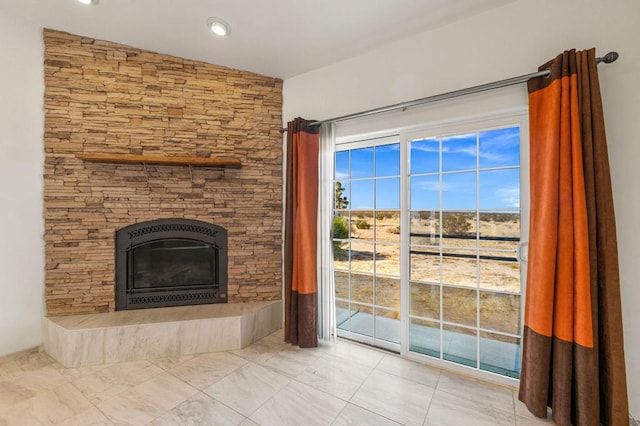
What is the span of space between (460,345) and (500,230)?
948mm

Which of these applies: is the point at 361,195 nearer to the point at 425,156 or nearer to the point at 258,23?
the point at 425,156

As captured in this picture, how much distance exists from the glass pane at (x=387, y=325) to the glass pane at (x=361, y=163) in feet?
4.12

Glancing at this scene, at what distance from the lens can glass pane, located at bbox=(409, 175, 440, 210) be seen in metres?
2.13

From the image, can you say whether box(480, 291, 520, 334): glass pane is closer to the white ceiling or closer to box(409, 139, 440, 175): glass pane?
box(409, 139, 440, 175): glass pane

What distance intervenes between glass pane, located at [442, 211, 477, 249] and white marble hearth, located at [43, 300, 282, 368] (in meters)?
1.81

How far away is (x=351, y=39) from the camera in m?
2.17

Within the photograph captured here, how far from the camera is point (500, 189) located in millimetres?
1918

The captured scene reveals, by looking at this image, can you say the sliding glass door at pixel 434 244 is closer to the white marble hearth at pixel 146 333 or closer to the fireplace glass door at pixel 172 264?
the white marble hearth at pixel 146 333

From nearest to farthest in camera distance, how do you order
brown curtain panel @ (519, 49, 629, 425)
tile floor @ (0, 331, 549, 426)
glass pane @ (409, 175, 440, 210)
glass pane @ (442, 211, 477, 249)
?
brown curtain panel @ (519, 49, 629, 425) → tile floor @ (0, 331, 549, 426) → glass pane @ (442, 211, 477, 249) → glass pane @ (409, 175, 440, 210)

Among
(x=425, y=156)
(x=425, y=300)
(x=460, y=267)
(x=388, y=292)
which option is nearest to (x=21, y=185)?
(x=388, y=292)

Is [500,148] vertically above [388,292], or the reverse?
[500,148]

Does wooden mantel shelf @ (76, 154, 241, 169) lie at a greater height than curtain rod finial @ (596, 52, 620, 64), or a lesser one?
lesser

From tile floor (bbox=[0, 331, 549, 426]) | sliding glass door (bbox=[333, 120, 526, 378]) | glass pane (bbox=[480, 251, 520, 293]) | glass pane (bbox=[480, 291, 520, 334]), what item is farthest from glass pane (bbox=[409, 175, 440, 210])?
tile floor (bbox=[0, 331, 549, 426])

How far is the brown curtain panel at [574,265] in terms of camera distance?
4.63 feet
